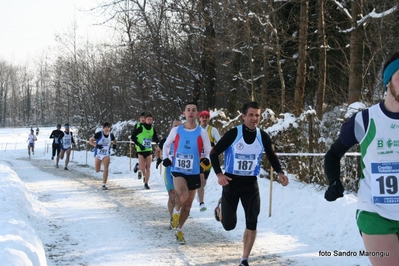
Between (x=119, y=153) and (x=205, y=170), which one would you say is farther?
(x=119, y=153)

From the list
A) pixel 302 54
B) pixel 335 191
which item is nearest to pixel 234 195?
pixel 335 191

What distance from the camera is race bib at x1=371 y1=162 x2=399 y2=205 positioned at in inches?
119

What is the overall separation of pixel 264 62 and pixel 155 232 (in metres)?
12.5

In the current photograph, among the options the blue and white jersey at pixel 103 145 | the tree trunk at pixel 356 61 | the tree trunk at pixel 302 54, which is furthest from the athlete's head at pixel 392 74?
the tree trunk at pixel 302 54

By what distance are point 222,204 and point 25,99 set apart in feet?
345

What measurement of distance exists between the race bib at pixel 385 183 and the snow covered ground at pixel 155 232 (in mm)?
3032

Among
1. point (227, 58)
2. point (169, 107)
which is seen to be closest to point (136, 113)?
point (169, 107)

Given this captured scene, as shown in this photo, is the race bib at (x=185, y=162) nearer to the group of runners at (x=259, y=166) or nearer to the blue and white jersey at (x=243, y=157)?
the group of runners at (x=259, y=166)

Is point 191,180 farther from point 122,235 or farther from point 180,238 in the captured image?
point 122,235

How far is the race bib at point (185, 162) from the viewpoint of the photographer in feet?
23.1

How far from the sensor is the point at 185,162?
23.1ft

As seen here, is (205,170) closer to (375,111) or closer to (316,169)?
(316,169)

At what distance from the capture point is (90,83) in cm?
3869

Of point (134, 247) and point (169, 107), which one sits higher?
point (169, 107)
